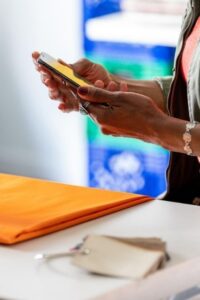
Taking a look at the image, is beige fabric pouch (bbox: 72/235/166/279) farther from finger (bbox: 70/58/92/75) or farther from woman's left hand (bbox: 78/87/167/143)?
finger (bbox: 70/58/92/75)

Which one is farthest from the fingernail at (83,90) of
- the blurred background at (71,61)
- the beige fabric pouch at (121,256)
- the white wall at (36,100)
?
the white wall at (36,100)

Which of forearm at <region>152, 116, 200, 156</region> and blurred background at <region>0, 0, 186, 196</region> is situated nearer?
forearm at <region>152, 116, 200, 156</region>

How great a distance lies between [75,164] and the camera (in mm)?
4020

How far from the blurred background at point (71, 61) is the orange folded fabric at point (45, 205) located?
172 cm

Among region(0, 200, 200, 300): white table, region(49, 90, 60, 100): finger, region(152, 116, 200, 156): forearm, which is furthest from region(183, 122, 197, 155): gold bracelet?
region(49, 90, 60, 100): finger

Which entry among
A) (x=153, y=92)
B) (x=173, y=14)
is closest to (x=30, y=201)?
(x=153, y=92)

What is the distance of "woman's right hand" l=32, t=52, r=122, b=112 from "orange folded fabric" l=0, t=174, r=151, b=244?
26cm

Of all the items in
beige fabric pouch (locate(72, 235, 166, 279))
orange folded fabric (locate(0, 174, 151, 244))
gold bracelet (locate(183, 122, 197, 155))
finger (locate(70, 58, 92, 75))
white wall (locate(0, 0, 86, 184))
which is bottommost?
white wall (locate(0, 0, 86, 184))

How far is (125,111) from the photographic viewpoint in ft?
6.00

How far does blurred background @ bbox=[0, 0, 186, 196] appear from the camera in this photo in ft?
11.8

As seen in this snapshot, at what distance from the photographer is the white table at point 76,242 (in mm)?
1305

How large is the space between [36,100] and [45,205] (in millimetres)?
2384

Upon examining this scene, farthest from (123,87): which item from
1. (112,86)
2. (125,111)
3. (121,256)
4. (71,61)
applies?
(71,61)

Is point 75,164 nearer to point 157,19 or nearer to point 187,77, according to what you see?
point 157,19
